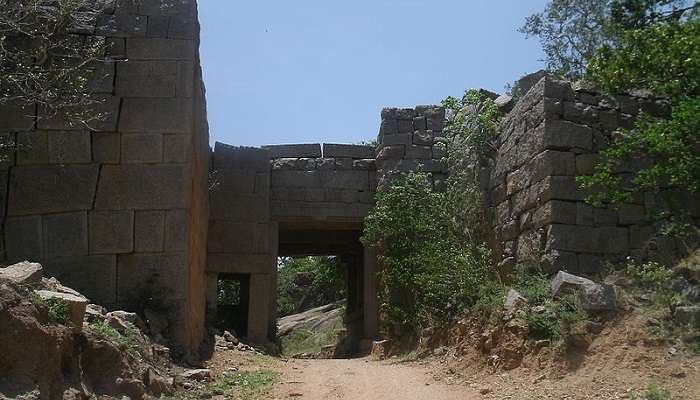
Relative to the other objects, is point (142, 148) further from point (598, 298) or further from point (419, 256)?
point (598, 298)

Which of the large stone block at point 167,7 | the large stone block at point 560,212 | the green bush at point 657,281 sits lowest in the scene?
the green bush at point 657,281

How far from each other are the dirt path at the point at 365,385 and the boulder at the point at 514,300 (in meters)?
1.08

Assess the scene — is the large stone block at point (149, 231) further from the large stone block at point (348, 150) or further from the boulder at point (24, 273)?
the large stone block at point (348, 150)

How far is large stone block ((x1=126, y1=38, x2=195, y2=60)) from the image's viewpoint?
9211mm

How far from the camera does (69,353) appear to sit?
17.8ft

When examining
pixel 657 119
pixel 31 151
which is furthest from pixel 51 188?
pixel 657 119

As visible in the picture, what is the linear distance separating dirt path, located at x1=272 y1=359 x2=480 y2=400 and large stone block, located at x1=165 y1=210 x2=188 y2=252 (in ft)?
6.58

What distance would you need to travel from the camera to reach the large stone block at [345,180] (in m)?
13.9

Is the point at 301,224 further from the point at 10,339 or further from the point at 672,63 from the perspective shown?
the point at 10,339

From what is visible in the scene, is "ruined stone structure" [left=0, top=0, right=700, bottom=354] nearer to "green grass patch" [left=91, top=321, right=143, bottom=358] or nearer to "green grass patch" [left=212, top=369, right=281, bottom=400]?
"green grass patch" [left=212, top=369, right=281, bottom=400]

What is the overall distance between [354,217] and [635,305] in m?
7.21

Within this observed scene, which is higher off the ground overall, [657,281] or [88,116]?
[88,116]

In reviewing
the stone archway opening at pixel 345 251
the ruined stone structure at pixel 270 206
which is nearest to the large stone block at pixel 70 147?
the ruined stone structure at pixel 270 206

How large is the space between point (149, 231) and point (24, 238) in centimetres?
144
